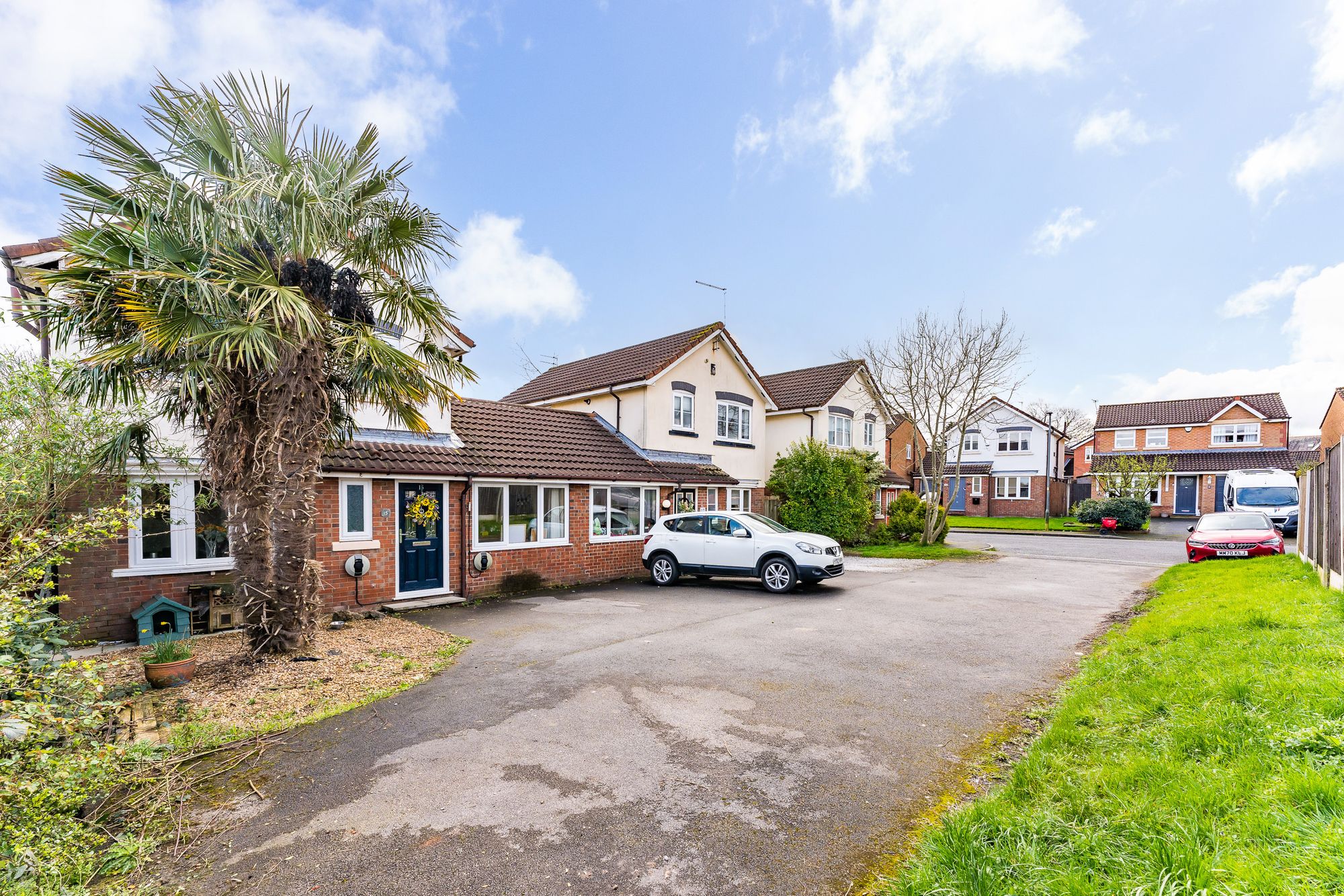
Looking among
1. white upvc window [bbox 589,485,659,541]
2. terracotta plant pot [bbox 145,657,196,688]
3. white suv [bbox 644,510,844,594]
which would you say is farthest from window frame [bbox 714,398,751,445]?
terracotta plant pot [bbox 145,657,196,688]

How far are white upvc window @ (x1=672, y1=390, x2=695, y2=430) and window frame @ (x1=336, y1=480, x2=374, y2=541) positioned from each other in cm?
990

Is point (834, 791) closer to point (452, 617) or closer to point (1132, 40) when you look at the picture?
point (452, 617)

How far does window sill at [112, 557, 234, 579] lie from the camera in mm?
8984

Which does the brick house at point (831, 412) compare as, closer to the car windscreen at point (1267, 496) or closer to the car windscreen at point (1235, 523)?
the car windscreen at point (1235, 523)

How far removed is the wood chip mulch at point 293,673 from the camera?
603cm

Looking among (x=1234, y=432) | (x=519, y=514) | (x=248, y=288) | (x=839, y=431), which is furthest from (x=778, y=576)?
(x=1234, y=432)

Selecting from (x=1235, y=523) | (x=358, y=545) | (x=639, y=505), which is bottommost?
(x=1235, y=523)

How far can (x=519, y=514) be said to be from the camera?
13.8 metres

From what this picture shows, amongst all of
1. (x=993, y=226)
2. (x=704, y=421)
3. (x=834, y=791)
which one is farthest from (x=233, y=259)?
(x=993, y=226)

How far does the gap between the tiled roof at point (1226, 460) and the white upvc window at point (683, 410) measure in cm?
3026

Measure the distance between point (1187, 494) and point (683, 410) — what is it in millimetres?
39876

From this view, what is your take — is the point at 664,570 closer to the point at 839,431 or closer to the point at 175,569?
A: the point at 175,569

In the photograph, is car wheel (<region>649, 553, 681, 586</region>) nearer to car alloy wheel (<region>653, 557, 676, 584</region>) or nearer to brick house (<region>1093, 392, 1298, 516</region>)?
car alloy wheel (<region>653, 557, 676, 584</region>)

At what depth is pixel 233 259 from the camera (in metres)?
6.85
